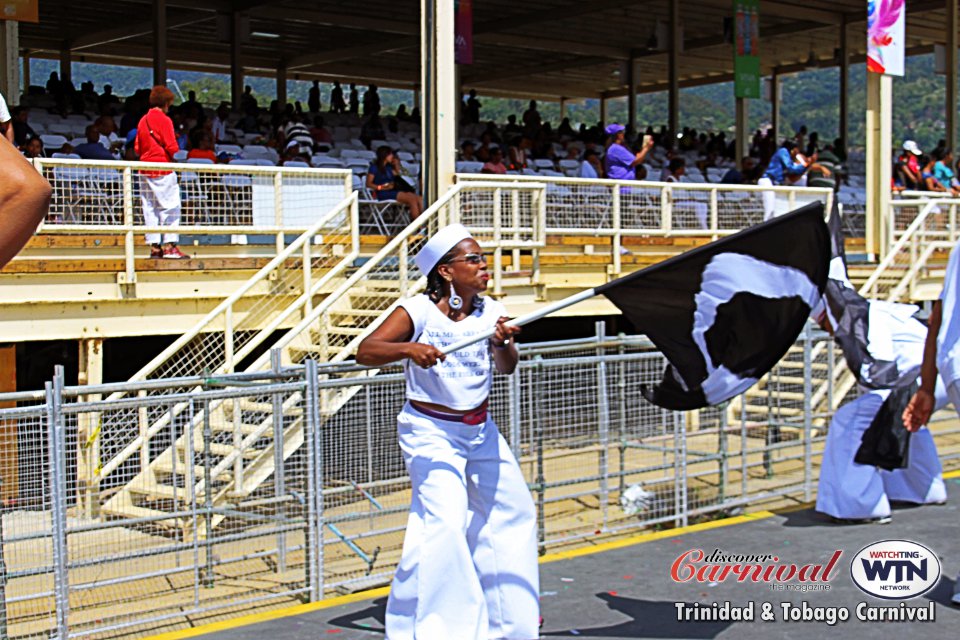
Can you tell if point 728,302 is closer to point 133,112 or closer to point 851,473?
point 851,473

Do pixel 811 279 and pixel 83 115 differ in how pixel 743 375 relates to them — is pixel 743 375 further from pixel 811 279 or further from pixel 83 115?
pixel 83 115

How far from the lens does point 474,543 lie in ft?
20.6

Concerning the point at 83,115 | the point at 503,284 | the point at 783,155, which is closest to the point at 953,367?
the point at 503,284

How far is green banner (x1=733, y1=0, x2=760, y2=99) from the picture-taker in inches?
885

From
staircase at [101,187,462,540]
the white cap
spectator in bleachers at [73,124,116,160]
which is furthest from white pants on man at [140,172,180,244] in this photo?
the white cap

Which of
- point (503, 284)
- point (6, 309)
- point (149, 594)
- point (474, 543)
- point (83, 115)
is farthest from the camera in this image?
point (83, 115)

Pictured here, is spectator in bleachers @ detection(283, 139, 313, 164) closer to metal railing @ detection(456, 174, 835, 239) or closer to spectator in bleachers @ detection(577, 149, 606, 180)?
spectator in bleachers @ detection(577, 149, 606, 180)

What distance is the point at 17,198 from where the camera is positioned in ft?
6.65

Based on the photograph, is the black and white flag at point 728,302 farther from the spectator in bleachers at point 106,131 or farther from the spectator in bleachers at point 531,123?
the spectator in bleachers at point 531,123

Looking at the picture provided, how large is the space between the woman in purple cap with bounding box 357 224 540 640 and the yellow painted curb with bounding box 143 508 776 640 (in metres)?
1.40

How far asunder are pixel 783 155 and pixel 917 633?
12291mm

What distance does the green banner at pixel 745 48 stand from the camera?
2248cm

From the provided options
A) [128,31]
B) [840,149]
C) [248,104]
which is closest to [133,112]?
[248,104]

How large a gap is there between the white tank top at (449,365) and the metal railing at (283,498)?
157 centimetres
